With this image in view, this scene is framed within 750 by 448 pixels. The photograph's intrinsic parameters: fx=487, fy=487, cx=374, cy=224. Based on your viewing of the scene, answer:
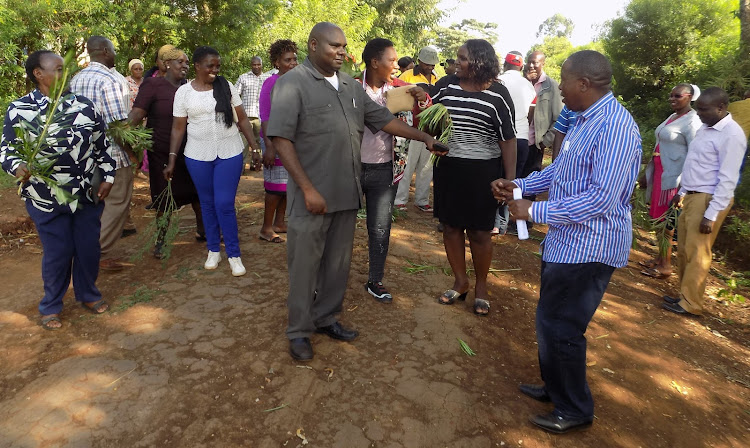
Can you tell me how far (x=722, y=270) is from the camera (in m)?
6.43

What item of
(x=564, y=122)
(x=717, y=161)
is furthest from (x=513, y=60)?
(x=717, y=161)

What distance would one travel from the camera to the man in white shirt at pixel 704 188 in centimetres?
432

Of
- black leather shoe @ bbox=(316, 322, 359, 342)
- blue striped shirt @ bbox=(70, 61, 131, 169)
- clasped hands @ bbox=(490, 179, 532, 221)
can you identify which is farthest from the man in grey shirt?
blue striped shirt @ bbox=(70, 61, 131, 169)

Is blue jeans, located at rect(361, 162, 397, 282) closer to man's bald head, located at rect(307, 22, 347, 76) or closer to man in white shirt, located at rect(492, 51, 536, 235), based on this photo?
man's bald head, located at rect(307, 22, 347, 76)

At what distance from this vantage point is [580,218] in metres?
2.46

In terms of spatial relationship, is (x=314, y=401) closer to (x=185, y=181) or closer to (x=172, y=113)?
(x=185, y=181)

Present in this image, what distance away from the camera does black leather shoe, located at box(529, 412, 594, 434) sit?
2.79 meters

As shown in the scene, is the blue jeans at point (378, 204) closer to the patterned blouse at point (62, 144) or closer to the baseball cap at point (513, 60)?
the patterned blouse at point (62, 144)

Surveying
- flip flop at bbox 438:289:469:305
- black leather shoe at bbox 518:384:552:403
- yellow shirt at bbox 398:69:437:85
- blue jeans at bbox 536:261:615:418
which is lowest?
black leather shoe at bbox 518:384:552:403

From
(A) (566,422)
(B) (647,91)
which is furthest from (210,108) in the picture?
(B) (647,91)

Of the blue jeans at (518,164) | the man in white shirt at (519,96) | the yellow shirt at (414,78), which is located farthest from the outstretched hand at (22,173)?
the yellow shirt at (414,78)

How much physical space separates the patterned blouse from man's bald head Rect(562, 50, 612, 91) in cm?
328

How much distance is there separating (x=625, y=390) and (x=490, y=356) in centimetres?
91

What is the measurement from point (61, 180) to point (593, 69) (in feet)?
11.8
